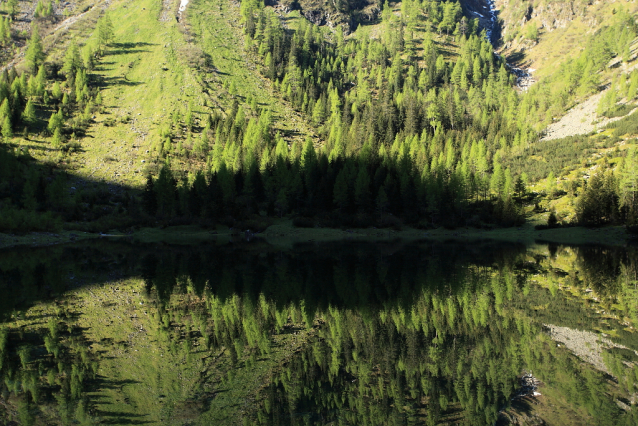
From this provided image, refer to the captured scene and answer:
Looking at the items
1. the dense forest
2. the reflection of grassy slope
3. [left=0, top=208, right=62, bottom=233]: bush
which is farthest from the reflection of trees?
the dense forest

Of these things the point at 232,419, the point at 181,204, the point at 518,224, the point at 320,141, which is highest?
the point at 320,141

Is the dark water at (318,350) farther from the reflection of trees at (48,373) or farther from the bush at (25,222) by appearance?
the bush at (25,222)

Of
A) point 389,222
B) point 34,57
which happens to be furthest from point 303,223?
point 34,57

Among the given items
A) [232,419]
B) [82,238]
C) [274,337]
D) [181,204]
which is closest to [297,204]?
[181,204]

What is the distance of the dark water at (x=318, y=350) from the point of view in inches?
406

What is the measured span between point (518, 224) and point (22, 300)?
80519 millimetres

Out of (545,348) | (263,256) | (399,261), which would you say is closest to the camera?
(545,348)

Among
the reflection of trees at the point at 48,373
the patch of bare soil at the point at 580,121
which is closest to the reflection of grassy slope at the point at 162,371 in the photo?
the reflection of trees at the point at 48,373

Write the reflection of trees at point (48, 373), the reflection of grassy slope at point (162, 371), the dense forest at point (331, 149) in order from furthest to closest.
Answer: the dense forest at point (331, 149) → the reflection of grassy slope at point (162, 371) → the reflection of trees at point (48, 373)

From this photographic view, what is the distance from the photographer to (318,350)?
14461 mm

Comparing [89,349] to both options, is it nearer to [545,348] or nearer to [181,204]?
[545,348]

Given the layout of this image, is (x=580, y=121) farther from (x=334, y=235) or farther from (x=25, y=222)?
(x=25, y=222)

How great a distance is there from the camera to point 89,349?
48.0ft

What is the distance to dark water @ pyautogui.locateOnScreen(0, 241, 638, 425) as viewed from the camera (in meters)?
10.3
